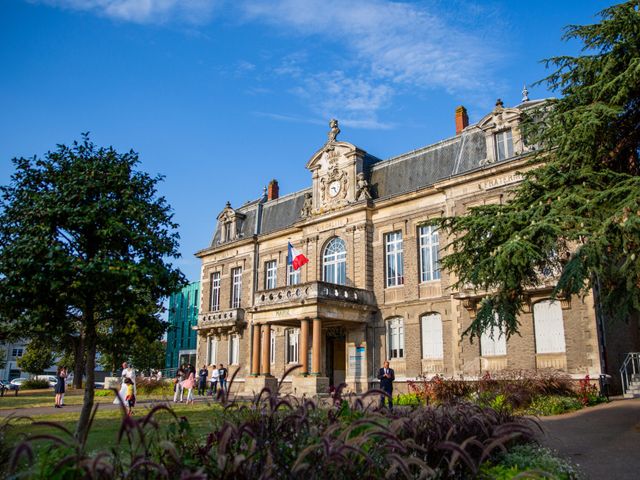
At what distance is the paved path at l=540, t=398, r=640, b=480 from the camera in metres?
8.16

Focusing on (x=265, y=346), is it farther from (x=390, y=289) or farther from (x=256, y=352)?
(x=390, y=289)

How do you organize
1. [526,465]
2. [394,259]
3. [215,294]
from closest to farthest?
[526,465], [394,259], [215,294]

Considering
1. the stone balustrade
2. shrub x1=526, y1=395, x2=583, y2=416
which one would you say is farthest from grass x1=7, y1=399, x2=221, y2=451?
the stone balustrade

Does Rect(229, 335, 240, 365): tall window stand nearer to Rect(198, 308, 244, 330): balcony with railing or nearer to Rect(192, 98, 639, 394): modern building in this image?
Rect(192, 98, 639, 394): modern building

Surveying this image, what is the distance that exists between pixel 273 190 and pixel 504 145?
1829cm

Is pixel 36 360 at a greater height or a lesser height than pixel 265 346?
lesser

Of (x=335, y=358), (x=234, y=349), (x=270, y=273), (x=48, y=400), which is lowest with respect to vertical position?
(x=48, y=400)

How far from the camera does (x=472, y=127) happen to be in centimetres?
2423

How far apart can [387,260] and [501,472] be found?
2048cm

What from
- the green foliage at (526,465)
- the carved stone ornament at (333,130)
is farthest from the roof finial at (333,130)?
the green foliage at (526,465)

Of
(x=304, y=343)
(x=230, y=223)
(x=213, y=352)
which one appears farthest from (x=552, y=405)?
(x=230, y=223)

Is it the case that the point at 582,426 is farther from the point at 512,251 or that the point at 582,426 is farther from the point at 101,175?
the point at 101,175

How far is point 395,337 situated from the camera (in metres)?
25.1

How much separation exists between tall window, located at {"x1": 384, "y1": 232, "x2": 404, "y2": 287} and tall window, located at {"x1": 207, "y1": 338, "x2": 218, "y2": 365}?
1399 centimetres
